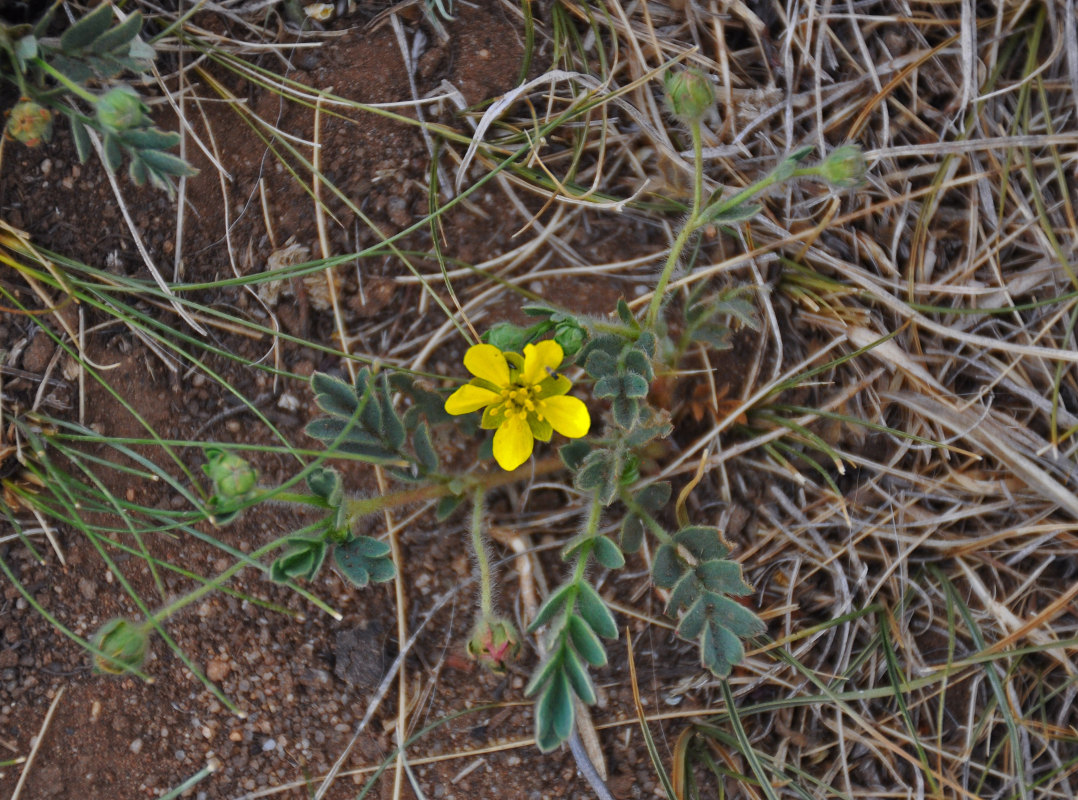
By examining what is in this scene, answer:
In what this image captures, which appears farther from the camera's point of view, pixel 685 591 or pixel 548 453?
pixel 548 453

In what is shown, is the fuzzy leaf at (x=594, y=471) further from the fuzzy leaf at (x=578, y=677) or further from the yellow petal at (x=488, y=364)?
the fuzzy leaf at (x=578, y=677)

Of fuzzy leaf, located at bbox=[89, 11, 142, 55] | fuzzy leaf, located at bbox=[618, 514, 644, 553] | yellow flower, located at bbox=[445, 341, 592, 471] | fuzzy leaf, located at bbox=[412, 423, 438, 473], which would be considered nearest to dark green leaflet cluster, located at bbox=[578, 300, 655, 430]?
yellow flower, located at bbox=[445, 341, 592, 471]

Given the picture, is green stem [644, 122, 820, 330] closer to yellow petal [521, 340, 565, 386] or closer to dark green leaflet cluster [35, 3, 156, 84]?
yellow petal [521, 340, 565, 386]

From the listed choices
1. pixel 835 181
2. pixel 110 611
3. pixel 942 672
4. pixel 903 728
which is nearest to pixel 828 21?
pixel 835 181

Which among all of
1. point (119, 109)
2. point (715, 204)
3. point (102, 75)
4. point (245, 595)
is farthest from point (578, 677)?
point (102, 75)

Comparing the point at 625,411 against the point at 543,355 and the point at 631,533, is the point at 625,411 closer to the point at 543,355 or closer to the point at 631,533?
the point at 543,355

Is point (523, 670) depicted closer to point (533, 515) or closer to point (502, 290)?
point (533, 515)
